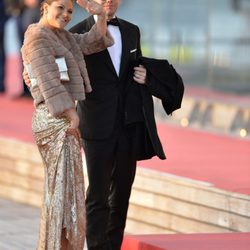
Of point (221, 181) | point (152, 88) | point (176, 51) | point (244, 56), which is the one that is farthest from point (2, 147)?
point (176, 51)

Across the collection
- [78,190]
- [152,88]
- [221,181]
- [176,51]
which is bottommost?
[176,51]

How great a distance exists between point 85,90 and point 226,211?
67.3 inches

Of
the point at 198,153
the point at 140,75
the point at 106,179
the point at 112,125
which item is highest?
the point at 140,75

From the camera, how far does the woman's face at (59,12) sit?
6.40m

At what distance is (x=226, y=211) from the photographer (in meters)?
7.81

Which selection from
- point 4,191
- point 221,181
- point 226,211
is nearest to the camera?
point 226,211

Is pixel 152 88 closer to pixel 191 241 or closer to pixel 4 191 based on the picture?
pixel 191 241

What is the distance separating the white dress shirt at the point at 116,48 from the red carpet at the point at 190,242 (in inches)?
39.1

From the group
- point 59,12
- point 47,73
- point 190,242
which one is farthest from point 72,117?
point 190,242

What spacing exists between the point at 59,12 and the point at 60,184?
3.05 ft

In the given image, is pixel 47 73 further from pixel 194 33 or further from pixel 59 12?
pixel 194 33

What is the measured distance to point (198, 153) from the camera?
1071cm

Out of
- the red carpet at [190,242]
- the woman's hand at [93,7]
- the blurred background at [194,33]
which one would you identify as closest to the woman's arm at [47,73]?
the woman's hand at [93,7]

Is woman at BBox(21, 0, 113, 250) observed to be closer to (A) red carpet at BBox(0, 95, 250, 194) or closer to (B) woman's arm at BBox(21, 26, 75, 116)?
(B) woman's arm at BBox(21, 26, 75, 116)
